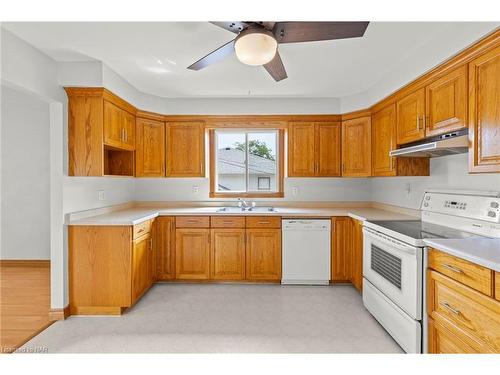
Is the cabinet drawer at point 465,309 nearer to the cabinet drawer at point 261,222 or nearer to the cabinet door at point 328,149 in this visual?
the cabinet drawer at point 261,222

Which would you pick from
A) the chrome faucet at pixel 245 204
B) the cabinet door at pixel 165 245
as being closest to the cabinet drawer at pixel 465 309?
the chrome faucet at pixel 245 204

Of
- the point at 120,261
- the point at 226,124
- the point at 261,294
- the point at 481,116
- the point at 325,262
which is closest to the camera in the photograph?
the point at 481,116

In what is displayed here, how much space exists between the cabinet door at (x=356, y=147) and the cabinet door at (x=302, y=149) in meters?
0.41

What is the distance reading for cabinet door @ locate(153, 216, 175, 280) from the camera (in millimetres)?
3045

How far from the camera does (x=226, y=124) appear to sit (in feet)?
11.3

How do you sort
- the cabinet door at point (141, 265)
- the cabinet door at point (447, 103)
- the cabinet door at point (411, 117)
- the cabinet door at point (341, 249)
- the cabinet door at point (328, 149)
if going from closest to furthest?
the cabinet door at point (447, 103), the cabinet door at point (411, 117), the cabinet door at point (141, 265), the cabinet door at point (341, 249), the cabinet door at point (328, 149)

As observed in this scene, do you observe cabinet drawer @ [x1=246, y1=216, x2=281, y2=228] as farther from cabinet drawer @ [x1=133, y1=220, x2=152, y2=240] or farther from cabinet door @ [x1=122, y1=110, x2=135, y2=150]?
cabinet door @ [x1=122, y1=110, x2=135, y2=150]

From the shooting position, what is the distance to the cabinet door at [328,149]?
3348 millimetres

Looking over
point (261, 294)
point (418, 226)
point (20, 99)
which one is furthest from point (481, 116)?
point (20, 99)

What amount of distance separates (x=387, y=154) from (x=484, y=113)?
1.12 metres

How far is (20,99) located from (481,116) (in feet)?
17.4

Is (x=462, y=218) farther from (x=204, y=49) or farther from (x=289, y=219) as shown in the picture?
(x=204, y=49)

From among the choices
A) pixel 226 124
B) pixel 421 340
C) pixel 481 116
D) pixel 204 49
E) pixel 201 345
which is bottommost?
pixel 201 345

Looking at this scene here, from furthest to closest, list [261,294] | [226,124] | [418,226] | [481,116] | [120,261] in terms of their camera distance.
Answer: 1. [226,124]
2. [261,294]
3. [120,261]
4. [418,226]
5. [481,116]
